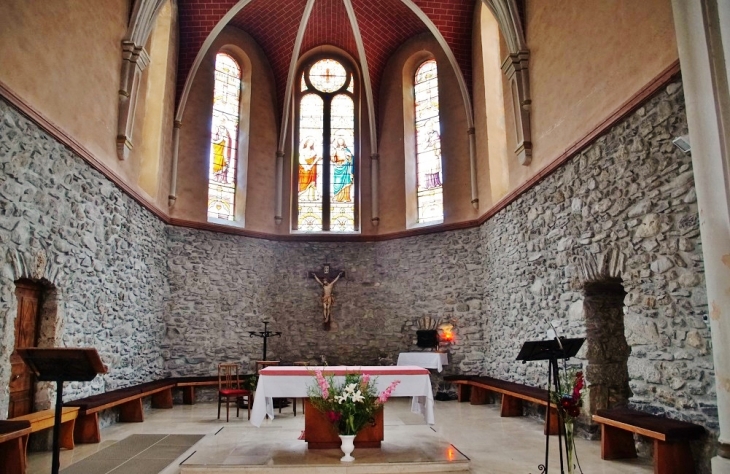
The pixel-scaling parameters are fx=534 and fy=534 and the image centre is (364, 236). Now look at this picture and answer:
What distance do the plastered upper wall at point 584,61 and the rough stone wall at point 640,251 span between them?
0.42m

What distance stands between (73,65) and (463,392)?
29.4 ft

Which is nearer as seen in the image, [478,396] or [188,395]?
[478,396]

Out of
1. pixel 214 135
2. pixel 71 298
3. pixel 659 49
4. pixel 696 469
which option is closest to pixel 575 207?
pixel 659 49

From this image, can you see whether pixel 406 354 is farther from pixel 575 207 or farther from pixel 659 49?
pixel 659 49

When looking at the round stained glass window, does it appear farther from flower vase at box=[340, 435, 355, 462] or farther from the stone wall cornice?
flower vase at box=[340, 435, 355, 462]

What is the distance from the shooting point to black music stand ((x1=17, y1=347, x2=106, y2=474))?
4.12 m

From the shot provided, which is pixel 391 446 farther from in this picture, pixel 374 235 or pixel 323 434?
pixel 374 235

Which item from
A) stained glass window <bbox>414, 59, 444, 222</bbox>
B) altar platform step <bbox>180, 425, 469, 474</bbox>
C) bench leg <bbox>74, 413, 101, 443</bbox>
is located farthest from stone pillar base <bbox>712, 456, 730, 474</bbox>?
stained glass window <bbox>414, 59, 444, 222</bbox>

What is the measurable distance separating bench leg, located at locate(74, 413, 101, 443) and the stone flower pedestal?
9.23 ft

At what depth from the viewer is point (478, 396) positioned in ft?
34.5

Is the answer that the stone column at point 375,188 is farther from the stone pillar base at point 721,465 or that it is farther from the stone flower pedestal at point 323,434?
the stone pillar base at point 721,465

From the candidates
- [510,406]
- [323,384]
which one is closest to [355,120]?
[510,406]

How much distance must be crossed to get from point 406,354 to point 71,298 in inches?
258

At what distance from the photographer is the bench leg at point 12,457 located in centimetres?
489
